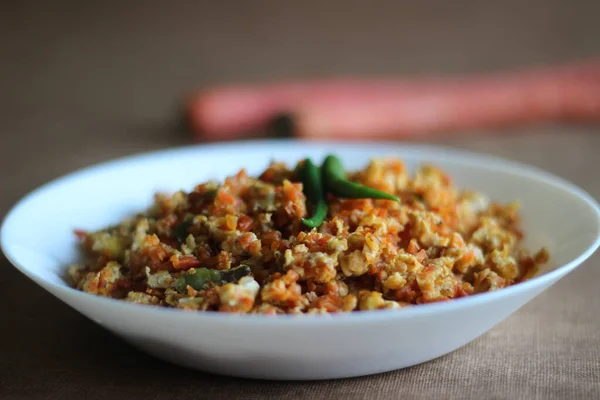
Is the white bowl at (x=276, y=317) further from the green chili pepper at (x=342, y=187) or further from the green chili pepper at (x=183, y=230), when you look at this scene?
the green chili pepper at (x=342, y=187)

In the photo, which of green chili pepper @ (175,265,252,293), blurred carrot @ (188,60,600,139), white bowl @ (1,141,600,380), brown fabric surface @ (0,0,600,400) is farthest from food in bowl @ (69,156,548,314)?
blurred carrot @ (188,60,600,139)

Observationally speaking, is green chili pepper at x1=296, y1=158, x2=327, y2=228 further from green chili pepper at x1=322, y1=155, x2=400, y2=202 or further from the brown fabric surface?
the brown fabric surface

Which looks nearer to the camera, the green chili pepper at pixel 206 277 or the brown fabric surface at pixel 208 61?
the green chili pepper at pixel 206 277

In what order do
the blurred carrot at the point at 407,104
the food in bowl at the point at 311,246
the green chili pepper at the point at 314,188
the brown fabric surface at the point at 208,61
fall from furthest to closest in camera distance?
the blurred carrot at the point at 407,104 → the brown fabric surface at the point at 208,61 → the green chili pepper at the point at 314,188 → the food in bowl at the point at 311,246

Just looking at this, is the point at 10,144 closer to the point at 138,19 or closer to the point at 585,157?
the point at 138,19

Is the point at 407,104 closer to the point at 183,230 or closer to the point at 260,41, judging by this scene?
the point at 260,41

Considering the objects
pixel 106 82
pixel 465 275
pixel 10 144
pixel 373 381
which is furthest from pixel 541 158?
pixel 106 82

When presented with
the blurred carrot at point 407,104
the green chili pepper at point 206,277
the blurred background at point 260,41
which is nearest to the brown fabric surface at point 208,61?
the blurred background at point 260,41

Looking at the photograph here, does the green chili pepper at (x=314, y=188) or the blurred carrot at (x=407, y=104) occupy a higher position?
the green chili pepper at (x=314, y=188)
